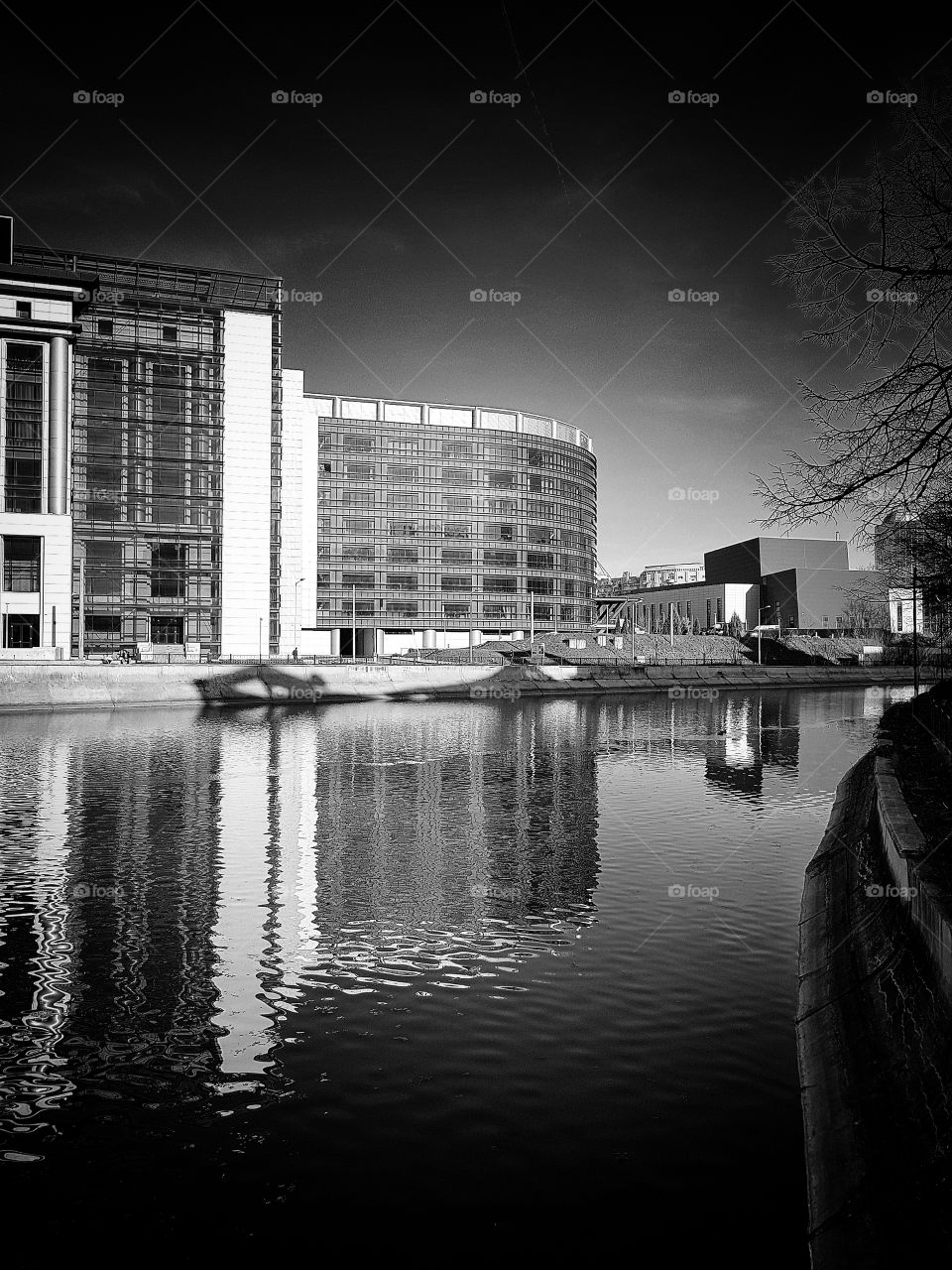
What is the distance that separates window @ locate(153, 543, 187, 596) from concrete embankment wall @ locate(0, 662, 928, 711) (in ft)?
74.2

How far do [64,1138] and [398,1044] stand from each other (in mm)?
3257

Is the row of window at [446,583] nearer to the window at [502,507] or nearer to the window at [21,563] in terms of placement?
the window at [502,507]

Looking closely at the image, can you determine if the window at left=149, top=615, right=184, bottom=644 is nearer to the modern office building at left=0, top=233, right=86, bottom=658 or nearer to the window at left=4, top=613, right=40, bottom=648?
the modern office building at left=0, top=233, right=86, bottom=658

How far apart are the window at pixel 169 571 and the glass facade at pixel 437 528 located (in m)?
32.1

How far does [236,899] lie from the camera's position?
51.7 ft

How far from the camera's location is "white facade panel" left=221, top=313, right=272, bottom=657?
90812mm

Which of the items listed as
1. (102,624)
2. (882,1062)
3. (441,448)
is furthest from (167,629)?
(882,1062)

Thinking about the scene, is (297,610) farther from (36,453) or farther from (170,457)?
(36,453)

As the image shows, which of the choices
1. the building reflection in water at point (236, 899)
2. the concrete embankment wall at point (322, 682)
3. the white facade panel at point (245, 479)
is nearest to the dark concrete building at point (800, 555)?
the concrete embankment wall at point (322, 682)

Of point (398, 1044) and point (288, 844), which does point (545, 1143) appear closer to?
point (398, 1044)

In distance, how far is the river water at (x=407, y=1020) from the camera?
735 cm

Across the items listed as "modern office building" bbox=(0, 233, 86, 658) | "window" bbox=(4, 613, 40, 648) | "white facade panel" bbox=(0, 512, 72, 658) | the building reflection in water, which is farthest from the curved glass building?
the building reflection in water

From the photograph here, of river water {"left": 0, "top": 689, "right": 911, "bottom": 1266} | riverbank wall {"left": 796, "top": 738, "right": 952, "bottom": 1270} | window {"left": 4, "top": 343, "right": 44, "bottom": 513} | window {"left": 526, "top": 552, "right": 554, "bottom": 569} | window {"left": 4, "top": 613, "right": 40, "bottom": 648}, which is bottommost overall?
river water {"left": 0, "top": 689, "right": 911, "bottom": 1266}

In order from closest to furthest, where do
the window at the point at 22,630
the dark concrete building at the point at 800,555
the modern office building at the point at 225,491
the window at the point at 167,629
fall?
the window at the point at 22,630 → the modern office building at the point at 225,491 → the window at the point at 167,629 → the dark concrete building at the point at 800,555
